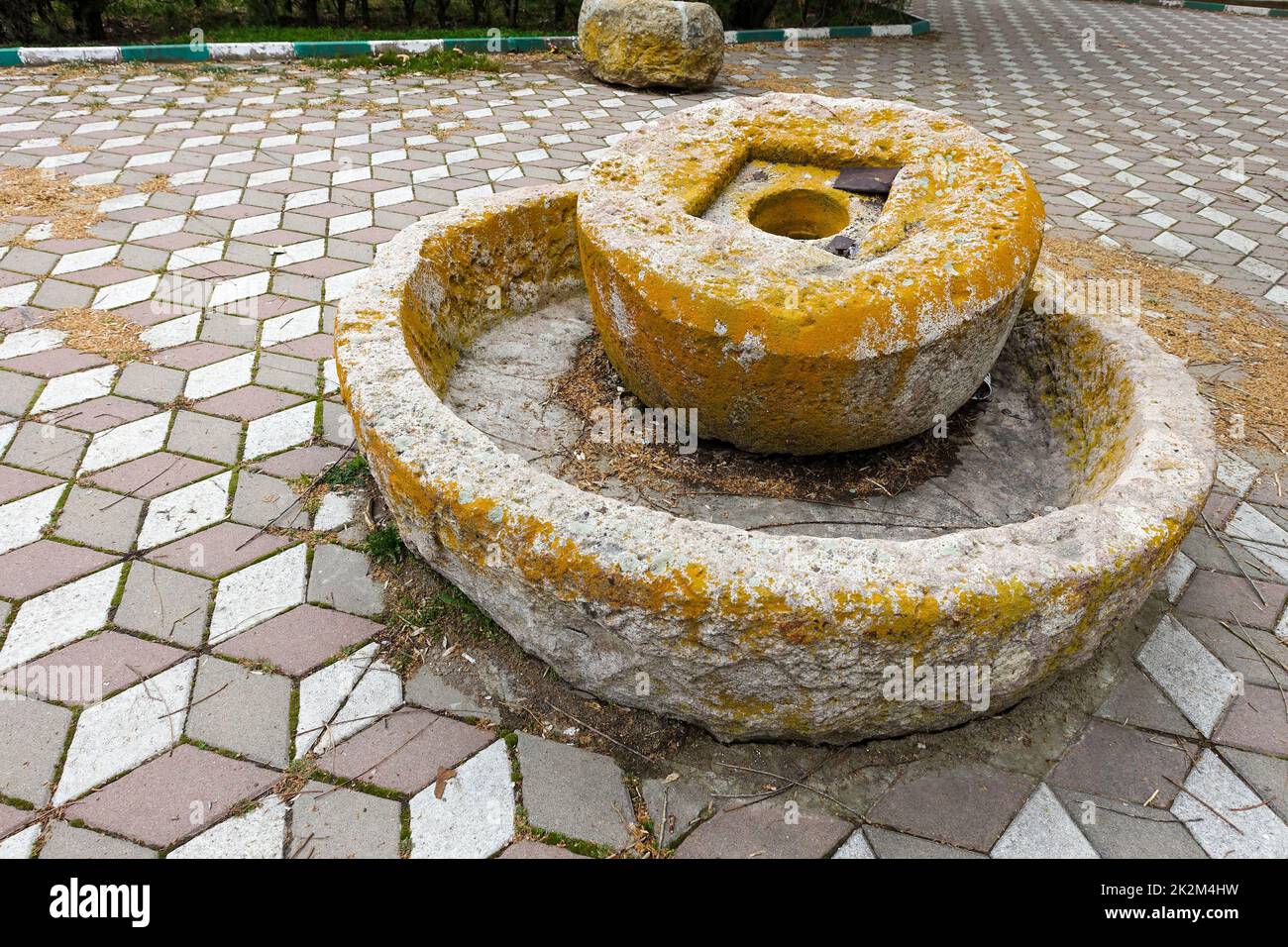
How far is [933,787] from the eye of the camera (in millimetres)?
1980

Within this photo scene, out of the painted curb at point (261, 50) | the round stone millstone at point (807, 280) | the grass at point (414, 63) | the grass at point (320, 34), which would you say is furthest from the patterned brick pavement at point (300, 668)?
the grass at point (320, 34)

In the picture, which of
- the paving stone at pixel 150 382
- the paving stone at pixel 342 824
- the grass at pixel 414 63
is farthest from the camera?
the grass at pixel 414 63

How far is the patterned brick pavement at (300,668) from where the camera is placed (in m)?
1.89

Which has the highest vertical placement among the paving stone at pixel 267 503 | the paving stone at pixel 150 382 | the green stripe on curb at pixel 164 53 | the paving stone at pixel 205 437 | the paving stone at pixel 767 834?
the green stripe on curb at pixel 164 53

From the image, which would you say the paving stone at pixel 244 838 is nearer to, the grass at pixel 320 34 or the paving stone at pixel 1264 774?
the paving stone at pixel 1264 774

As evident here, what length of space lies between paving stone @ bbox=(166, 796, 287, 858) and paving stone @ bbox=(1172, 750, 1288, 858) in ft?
6.94

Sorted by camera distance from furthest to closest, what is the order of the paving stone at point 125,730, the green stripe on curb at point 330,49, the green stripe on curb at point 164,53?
1. the green stripe on curb at point 330,49
2. the green stripe on curb at point 164,53
3. the paving stone at point 125,730

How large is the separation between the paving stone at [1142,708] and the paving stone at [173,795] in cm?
217

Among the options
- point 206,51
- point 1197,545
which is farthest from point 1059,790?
point 206,51

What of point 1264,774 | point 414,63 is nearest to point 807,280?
point 1264,774

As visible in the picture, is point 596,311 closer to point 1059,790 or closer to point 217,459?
point 217,459

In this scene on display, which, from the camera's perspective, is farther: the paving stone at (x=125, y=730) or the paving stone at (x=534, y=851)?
the paving stone at (x=125, y=730)

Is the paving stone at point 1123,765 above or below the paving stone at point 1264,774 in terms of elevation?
above

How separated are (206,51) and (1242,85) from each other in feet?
34.6
